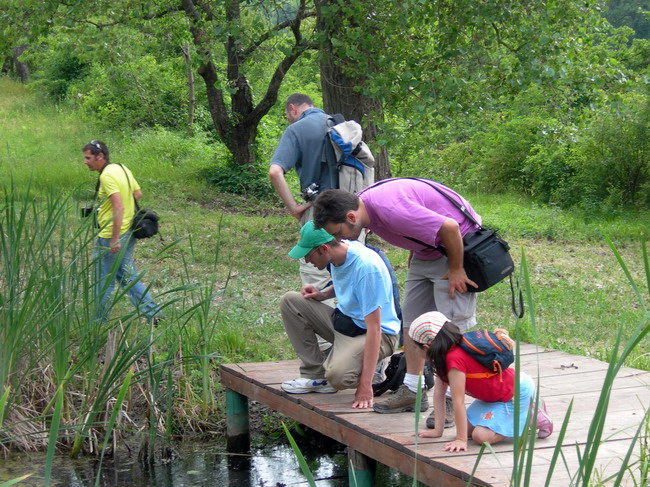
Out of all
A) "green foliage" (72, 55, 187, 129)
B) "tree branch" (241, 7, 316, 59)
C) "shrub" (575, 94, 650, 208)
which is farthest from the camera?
"green foliage" (72, 55, 187, 129)

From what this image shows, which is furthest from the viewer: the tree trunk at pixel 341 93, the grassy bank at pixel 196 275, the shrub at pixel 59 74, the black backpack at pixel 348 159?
the shrub at pixel 59 74

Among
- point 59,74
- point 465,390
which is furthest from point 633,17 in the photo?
point 465,390

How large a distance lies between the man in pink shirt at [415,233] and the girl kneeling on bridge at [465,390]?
23 cm

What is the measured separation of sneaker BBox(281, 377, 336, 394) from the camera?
4.44 m

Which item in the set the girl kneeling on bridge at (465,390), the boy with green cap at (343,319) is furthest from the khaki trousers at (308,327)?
the girl kneeling on bridge at (465,390)

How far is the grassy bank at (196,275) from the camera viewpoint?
4.21m

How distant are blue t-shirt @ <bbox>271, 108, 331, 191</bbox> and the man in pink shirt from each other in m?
1.71

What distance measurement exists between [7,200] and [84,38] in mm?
9146

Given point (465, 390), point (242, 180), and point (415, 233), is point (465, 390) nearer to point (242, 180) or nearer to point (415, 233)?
point (415, 233)

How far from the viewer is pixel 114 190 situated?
6730 mm

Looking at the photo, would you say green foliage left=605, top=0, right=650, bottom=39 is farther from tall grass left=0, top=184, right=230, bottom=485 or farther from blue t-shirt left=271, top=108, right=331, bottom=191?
tall grass left=0, top=184, right=230, bottom=485

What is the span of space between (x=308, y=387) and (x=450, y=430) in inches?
38.4

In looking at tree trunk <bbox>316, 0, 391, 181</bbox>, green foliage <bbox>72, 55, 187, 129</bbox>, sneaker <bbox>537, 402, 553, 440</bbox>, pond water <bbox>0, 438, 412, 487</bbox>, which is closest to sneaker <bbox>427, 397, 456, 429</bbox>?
sneaker <bbox>537, 402, 553, 440</bbox>

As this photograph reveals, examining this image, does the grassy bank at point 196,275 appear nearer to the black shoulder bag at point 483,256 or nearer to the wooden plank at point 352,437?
the wooden plank at point 352,437
